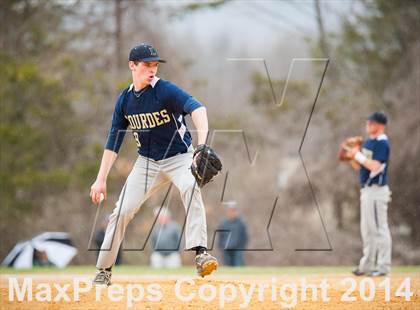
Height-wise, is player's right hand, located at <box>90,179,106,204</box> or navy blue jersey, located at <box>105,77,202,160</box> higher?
navy blue jersey, located at <box>105,77,202,160</box>

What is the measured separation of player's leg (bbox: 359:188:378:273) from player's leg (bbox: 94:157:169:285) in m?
3.84

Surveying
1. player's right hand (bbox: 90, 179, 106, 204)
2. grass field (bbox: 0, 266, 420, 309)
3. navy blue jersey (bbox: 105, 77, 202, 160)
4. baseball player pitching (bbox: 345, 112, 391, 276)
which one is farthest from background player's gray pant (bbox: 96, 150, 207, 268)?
baseball player pitching (bbox: 345, 112, 391, 276)

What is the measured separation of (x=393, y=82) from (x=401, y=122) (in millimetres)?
1735

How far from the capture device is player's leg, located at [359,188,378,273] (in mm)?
10062

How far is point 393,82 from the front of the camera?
20.9m

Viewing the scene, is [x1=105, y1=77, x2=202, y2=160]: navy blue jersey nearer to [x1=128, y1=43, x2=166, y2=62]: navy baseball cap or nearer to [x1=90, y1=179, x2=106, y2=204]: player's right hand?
[x1=128, y1=43, x2=166, y2=62]: navy baseball cap

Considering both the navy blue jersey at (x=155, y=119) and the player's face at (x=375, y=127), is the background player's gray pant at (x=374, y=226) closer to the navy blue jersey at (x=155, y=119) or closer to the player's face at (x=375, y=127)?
the player's face at (x=375, y=127)

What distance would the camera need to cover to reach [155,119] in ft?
23.6

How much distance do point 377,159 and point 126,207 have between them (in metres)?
4.21

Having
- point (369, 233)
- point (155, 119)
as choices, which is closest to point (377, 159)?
point (369, 233)

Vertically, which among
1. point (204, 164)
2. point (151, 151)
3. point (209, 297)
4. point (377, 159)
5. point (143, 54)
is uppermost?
point (143, 54)

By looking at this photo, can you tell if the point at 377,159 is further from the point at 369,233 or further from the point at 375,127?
the point at 369,233

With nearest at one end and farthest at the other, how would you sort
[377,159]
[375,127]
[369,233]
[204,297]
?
[204,297] → [377,159] → [369,233] → [375,127]

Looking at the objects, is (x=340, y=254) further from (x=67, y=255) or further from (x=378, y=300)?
(x=378, y=300)
